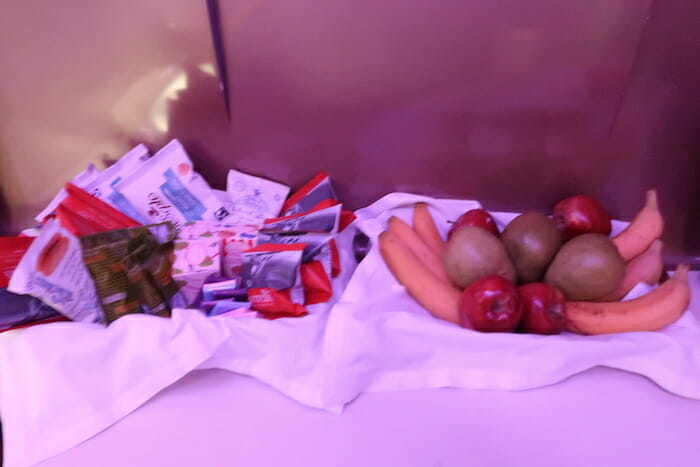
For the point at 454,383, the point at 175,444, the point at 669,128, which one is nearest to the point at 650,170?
the point at 669,128

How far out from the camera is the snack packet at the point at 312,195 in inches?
31.8

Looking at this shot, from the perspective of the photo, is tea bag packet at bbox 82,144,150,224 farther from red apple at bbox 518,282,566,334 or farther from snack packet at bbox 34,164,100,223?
red apple at bbox 518,282,566,334

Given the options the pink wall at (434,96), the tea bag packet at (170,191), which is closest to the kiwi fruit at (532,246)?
the pink wall at (434,96)

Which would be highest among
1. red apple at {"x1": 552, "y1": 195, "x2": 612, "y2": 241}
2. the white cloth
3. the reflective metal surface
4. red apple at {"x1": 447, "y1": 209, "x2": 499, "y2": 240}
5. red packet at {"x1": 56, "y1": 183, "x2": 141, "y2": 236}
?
the reflective metal surface

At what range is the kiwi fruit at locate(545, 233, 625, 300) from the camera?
0.64 metres

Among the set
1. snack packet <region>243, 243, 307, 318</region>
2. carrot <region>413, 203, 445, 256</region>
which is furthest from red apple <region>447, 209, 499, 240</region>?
snack packet <region>243, 243, 307, 318</region>

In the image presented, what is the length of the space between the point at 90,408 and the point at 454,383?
415mm

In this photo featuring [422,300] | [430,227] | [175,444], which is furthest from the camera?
[430,227]

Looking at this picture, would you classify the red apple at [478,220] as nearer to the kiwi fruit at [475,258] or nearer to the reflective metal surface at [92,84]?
the kiwi fruit at [475,258]

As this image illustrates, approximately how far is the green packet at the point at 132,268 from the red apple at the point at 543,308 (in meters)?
0.46

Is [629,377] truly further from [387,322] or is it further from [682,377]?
[387,322]

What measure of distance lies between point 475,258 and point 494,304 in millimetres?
68

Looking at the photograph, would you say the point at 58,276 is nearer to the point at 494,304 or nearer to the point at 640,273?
the point at 494,304

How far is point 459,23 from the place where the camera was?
0.72 meters
